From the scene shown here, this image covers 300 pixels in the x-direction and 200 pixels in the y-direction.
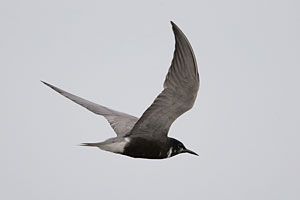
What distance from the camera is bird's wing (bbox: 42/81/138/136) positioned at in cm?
1814

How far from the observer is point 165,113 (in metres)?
16.8

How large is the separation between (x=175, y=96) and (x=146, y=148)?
981 millimetres

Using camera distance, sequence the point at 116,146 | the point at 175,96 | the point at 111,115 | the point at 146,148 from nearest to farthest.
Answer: the point at 175,96
the point at 116,146
the point at 146,148
the point at 111,115

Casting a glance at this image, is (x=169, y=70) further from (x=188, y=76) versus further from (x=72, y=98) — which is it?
(x=72, y=98)

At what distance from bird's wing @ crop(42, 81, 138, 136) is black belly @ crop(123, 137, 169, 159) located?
2.46ft

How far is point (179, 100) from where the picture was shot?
54.9ft

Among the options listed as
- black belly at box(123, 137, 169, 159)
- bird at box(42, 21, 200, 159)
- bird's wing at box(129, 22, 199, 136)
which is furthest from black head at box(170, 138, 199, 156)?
bird's wing at box(129, 22, 199, 136)

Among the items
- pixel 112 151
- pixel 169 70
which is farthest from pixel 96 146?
pixel 169 70

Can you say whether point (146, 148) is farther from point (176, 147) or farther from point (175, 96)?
point (175, 96)

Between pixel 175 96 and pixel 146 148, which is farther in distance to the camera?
pixel 146 148

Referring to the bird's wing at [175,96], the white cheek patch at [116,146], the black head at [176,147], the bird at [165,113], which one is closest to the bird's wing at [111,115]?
the bird at [165,113]

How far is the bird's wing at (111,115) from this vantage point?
59.5ft

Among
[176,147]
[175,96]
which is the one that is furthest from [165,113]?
[176,147]

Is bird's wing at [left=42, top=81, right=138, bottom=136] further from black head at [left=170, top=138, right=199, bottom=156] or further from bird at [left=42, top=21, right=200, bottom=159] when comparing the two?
black head at [left=170, top=138, right=199, bottom=156]
